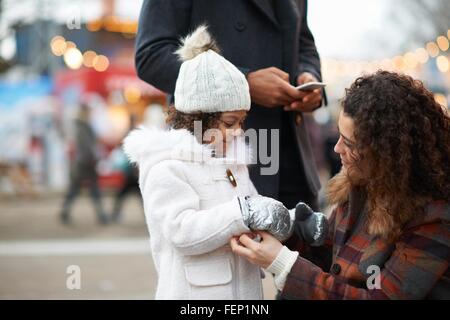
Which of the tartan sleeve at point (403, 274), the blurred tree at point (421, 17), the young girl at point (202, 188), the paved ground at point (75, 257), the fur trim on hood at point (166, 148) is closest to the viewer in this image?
the tartan sleeve at point (403, 274)

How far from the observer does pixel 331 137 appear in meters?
12.0

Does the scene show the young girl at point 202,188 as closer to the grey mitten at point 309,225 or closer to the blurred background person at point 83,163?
the grey mitten at point 309,225

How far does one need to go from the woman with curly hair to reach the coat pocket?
123mm

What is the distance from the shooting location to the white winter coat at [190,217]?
2.06 metres

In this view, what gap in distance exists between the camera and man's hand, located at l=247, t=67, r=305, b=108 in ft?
7.97

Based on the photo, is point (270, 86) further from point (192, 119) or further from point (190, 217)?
point (190, 217)

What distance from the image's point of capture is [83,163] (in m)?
11.0

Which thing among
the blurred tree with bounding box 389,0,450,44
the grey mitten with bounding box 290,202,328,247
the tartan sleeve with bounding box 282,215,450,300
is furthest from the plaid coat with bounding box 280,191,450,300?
the blurred tree with bounding box 389,0,450,44

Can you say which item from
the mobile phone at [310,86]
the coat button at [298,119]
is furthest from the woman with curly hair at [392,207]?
the coat button at [298,119]

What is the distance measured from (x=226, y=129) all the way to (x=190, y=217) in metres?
0.37

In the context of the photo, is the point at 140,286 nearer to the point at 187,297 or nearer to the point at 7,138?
the point at 187,297

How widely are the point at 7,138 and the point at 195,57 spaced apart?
611 inches

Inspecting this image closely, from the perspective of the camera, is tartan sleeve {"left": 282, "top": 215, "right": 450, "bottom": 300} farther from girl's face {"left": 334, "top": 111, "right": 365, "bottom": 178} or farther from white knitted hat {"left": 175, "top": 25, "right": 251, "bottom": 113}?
white knitted hat {"left": 175, "top": 25, "right": 251, "bottom": 113}

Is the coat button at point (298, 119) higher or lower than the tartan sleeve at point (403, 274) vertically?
higher
